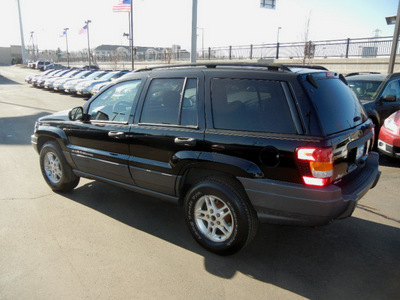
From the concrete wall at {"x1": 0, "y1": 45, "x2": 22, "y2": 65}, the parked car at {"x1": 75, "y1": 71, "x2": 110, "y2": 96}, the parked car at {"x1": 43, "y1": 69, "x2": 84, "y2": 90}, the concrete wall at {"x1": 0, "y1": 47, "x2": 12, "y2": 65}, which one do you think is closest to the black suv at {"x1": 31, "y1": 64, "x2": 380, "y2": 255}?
the parked car at {"x1": 75, "y1": 71, "x2": 110, "y2": 96}

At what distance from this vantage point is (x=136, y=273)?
2.91 meters

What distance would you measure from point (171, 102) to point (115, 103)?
1.01 metres

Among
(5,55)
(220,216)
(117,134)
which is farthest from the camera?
(5,55)

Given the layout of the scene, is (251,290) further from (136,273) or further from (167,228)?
(167,228)

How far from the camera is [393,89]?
7.57m

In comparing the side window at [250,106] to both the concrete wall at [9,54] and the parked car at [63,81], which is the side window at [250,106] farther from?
the concrete wall at [9,54]

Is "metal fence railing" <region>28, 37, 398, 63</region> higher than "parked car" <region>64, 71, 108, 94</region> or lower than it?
higher

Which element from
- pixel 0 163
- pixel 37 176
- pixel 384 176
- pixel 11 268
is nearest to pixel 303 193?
pixel 11 268

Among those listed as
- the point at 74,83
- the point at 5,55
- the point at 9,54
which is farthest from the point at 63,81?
the point at 9,54

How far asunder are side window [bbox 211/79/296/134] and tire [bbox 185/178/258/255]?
0.59 meters

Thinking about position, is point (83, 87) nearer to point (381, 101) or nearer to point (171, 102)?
point (381, 101)

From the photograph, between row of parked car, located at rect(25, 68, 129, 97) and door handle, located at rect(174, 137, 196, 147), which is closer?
door handle, located at rect(174, 137, 196, 147)

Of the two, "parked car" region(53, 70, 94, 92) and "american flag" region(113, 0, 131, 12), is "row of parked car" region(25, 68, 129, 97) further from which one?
"american flag" region(113, 0, 131, 12)

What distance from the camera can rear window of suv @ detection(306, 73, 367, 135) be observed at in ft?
9.04
